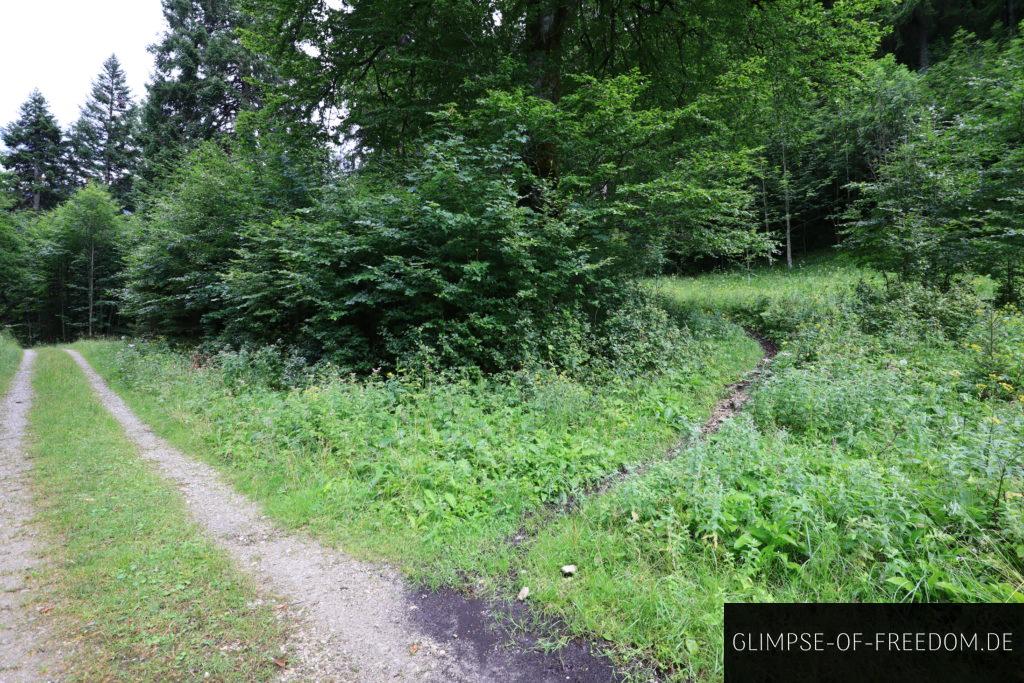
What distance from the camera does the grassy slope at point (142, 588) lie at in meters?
2.69

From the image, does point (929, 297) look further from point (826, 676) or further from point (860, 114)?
point (860, 114)

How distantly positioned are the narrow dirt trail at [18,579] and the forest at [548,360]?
160 millimetres

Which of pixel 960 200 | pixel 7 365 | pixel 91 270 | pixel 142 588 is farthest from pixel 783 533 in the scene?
pixel 91 270

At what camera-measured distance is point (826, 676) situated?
2.36m

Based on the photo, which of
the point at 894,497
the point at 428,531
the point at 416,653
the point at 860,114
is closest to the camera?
the point at 416,653

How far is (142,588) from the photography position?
131 inches

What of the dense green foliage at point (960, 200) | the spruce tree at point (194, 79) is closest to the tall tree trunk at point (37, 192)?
the spruce tree at point (194, 79)

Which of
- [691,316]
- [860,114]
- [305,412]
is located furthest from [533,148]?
[860,114]

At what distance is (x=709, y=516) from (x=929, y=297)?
10.3 m

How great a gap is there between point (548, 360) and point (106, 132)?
54353mm

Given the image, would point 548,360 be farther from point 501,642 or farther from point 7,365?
point 7,365

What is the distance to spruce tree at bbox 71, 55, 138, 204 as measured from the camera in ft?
127

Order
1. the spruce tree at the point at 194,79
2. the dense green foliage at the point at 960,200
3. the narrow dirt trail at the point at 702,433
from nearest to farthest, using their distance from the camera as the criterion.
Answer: the narrow dirt trail at the point at 702,433 → the dense green foliage at the point at 960,200 → the spruce tree at the point at 194,79

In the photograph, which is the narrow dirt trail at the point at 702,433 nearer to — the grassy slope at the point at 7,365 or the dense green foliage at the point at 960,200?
the dense green foliage at the point at 960,200
